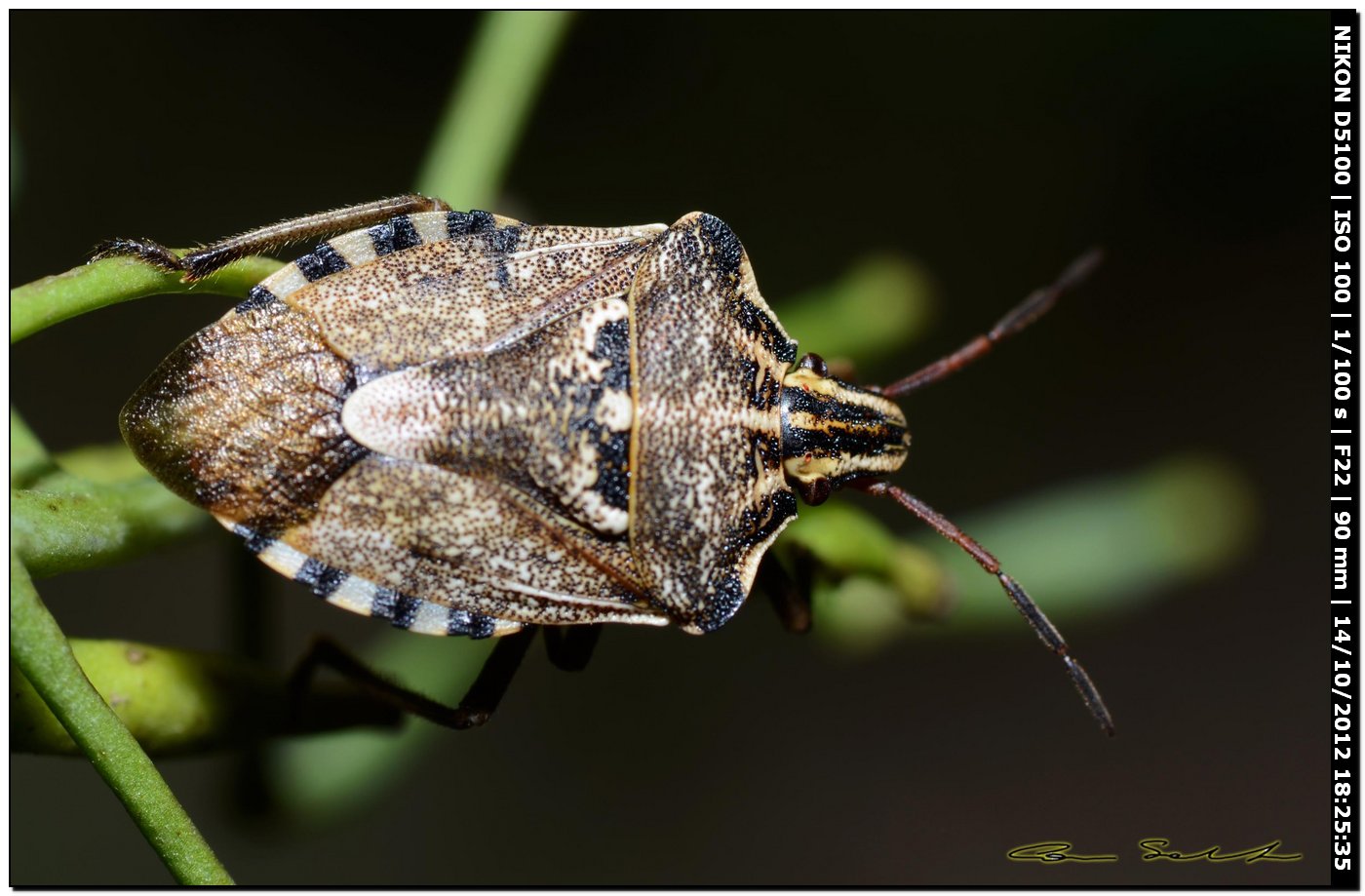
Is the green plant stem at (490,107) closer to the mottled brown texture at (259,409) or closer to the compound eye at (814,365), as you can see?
the mottled brown texture at (259,409)

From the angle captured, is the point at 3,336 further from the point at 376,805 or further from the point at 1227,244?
the point at 1227,244

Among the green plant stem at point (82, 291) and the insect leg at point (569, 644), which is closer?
the green plant stem at point (82, 291)

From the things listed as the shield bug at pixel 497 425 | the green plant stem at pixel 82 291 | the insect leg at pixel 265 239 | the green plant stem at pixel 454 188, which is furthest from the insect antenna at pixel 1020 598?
the green plant stem at pixel 82 291

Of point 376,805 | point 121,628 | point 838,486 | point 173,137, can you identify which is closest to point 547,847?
point 376,805

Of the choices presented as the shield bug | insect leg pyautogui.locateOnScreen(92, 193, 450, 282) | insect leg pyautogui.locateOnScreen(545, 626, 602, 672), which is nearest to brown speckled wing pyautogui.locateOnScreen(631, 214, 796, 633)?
the shield bug

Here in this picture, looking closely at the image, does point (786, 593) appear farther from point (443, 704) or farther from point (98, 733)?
point (98, 733)

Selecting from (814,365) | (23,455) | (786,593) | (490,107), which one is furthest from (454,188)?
(786,593)

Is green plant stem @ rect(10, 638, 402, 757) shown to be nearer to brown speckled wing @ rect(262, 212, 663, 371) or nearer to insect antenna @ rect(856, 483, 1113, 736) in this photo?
brown speckled wing @ rect(262, 212, 663, 371)
